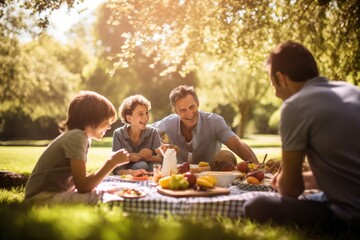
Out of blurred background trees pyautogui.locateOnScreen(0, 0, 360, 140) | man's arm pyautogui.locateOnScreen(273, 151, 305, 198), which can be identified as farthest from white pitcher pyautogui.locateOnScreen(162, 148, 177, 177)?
blurred background trees pyautogui.locateOnScreen(0, 0, 360, 140)

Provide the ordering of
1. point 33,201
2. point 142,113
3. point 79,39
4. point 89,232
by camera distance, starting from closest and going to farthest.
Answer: point 89,232 → point 33,201 → point 142,113 → point 79,39

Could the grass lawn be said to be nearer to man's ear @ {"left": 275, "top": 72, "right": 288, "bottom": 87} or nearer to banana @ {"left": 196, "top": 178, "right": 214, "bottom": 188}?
banana @ {"left": 196, "top": 178, "right": 214, "bottom": 188}

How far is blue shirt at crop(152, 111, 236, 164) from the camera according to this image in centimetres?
685

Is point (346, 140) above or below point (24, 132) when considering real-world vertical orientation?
above

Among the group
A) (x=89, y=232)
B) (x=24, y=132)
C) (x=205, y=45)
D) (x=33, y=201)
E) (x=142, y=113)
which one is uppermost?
(x=205, y=45)

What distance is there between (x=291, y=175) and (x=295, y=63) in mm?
944

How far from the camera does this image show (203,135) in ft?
22.7

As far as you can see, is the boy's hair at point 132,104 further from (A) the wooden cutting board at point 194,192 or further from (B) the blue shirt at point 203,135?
(A) the wooden cutting board at point 194,192

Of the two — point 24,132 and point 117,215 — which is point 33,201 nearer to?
point 117,215

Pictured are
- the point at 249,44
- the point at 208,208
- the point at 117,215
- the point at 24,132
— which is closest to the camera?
the point at 117,215

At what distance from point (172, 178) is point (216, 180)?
59 cm

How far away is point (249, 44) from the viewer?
40.3 ft

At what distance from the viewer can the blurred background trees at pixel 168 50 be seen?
10453 millimetres

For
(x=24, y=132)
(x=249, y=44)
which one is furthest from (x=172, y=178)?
(x=24, y=132)
